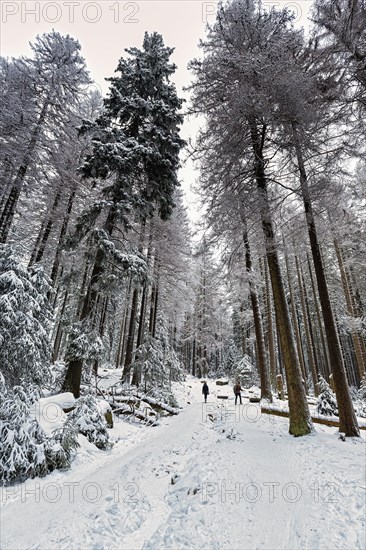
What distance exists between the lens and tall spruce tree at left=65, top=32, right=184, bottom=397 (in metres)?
8.82

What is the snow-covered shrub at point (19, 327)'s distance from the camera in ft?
18.5

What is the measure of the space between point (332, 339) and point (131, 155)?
8995 mm

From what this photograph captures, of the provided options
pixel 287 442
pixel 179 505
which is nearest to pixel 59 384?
pixel 179 505

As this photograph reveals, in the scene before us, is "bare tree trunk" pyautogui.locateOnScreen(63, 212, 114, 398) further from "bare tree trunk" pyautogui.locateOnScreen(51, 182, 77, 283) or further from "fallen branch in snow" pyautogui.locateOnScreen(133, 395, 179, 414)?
"bare tree trunk" pyautogui.locateOnScreen(51, 182, 77, 283)

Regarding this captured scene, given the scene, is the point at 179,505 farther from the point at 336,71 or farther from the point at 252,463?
the point at 336,71

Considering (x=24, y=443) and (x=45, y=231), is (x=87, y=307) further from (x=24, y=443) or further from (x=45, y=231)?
(x=45, y=231)

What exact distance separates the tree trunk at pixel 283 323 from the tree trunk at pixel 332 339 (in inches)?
34.9

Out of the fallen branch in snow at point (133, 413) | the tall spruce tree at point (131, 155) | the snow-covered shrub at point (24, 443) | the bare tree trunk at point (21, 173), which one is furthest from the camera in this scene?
the bare tree trunk at point (21, 173)

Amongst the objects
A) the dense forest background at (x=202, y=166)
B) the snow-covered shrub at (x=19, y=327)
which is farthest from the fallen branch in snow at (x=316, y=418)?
the snow-covered shrub at (x=19, y=327)

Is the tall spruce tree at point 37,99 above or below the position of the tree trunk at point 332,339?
above

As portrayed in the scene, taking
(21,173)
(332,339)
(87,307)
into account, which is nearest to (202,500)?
(332,339)

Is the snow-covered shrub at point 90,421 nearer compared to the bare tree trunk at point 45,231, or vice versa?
the snow-covered shrub at point 90,421

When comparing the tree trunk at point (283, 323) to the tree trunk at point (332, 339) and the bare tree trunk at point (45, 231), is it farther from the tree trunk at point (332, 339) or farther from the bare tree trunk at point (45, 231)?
the bare tree trunk at point (45, 231)

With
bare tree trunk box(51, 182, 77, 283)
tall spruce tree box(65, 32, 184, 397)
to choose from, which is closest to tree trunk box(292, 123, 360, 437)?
tall spruce tree box(65, 32, 184, 397)
